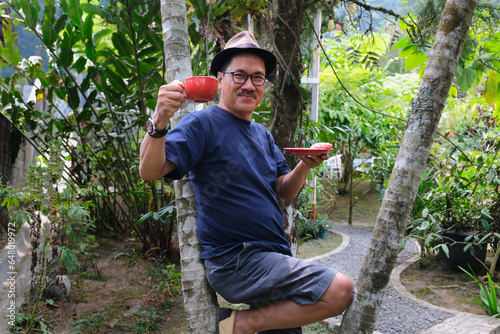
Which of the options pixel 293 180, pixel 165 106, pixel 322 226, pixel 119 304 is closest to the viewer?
pixel 165 106

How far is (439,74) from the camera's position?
216cm

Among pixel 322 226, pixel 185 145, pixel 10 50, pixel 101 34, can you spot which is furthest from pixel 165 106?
pixel 322 226

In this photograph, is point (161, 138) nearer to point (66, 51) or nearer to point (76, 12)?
point (66, 51)

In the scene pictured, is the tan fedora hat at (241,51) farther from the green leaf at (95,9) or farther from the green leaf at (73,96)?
the green leaf at (73,96)

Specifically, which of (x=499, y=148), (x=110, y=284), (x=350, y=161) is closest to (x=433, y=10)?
(x=499, y=148)

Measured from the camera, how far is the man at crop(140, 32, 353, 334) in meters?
1.94

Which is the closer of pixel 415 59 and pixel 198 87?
pixel 198 87

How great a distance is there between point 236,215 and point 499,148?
437 centimetres

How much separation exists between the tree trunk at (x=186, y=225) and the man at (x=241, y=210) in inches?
2.1

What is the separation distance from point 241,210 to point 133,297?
2316 millimetres

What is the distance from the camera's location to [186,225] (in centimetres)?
216

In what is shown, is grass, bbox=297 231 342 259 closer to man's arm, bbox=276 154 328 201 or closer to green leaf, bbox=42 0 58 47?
man's arm, bbox=276 154 328 201

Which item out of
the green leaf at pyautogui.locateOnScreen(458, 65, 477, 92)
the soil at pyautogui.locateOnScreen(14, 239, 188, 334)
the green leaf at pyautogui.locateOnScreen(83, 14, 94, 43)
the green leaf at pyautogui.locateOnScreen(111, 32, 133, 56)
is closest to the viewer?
the green leaf at pyautogui.locateOnScreen(458, 65, 477, 92)

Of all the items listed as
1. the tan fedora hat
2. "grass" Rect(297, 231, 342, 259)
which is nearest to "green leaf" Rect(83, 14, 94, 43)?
the tan fedora hat
